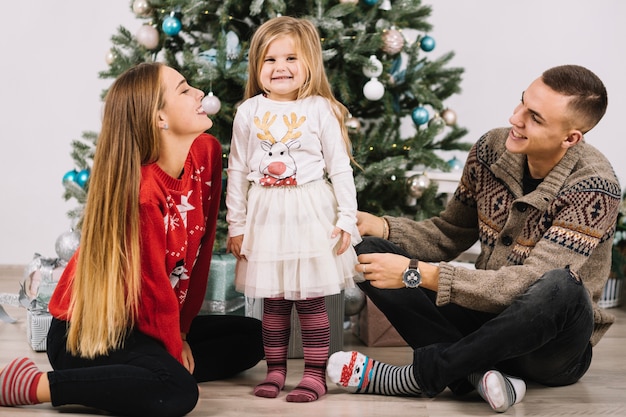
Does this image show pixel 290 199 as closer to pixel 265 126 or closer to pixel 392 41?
pixel 265 126

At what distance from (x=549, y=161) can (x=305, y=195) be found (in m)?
0.62

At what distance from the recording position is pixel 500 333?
1.76 metres

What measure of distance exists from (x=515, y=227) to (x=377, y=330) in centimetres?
66

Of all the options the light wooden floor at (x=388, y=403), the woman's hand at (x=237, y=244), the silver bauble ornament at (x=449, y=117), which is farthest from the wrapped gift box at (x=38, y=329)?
the silver bauble ornament at (x=449, y=117)

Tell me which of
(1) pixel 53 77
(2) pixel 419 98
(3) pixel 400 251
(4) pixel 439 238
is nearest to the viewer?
(3) pixel 400 251

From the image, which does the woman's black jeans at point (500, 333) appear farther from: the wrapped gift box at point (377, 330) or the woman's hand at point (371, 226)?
the wrapped gift box at point (377, 330)

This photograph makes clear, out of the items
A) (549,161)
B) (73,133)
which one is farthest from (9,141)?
(549,161)

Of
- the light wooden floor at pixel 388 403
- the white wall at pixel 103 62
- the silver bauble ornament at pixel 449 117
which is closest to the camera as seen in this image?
the light wooden floor at pixel 388 403

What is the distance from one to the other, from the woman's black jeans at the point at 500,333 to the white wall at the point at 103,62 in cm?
170

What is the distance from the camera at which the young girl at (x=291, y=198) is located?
190 centimetres

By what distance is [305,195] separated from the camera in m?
1.93

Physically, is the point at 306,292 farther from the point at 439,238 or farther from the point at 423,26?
the point at 423,26

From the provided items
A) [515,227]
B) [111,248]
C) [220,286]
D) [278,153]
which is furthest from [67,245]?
[515,227]

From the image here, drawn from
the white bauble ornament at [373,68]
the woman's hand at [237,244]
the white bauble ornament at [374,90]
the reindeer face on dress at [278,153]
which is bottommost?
the woman's hand at [237,244]
